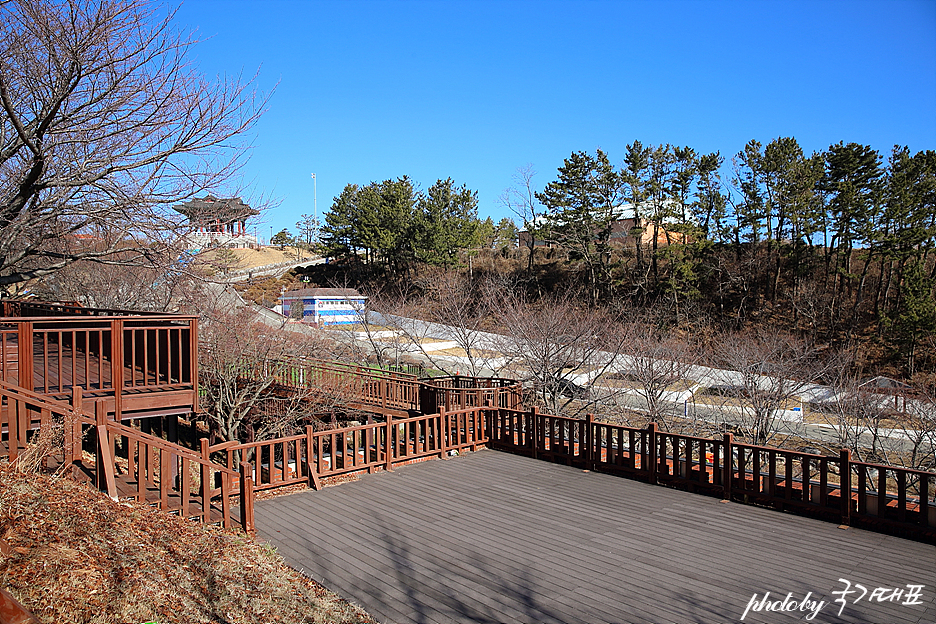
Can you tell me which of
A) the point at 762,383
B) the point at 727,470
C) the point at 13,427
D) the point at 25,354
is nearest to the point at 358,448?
the point at 25,354

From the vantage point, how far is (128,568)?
393cm

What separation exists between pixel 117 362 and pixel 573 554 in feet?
18.4

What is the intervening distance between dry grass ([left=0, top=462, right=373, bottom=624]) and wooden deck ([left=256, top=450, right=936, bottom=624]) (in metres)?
0.64

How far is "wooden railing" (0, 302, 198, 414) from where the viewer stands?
6637 mm

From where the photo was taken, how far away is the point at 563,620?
457cm

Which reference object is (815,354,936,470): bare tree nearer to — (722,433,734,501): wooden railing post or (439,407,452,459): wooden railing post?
(722,433,734,501): wooden railing post

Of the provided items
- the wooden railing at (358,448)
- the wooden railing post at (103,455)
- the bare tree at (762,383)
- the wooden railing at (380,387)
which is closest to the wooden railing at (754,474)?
the wooden railing at (358,448)

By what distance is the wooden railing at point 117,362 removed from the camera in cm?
664

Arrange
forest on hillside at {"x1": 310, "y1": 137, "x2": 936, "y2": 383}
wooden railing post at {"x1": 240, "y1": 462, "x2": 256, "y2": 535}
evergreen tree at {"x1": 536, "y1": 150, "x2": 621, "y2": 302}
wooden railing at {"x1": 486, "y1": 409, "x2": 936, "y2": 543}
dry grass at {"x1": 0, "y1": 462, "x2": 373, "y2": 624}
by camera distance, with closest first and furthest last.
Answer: dry grass at {"x1": 0, "y1": 462, "x2": 373, "y2": 624} → wooden railing post at {"x1": 240, "y1": 462, "x2": 256, "y2": 535} → wooden railing at {"x1": 486, "y1": 409, "x2": 936, "y2": 543} → forest on hillside at {"x1": 310, "y1": 137, "x2": 936, "y2": 383} → evergreen tree at {"x1": 536, "y1": 150, "x2": 621, "y2": 302}

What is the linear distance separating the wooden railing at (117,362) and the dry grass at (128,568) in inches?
84.1

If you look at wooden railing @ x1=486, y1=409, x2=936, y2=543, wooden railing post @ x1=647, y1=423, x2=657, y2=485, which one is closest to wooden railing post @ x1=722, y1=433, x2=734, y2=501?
wooden railing @ x1=486, y1=409, x2=936, y2=543

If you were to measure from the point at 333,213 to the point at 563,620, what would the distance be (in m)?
51.8

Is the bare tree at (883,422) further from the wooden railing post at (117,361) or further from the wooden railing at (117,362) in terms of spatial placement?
the wooden railing post at (117,361)

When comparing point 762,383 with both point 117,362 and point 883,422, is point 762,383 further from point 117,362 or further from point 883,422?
point 117,362
